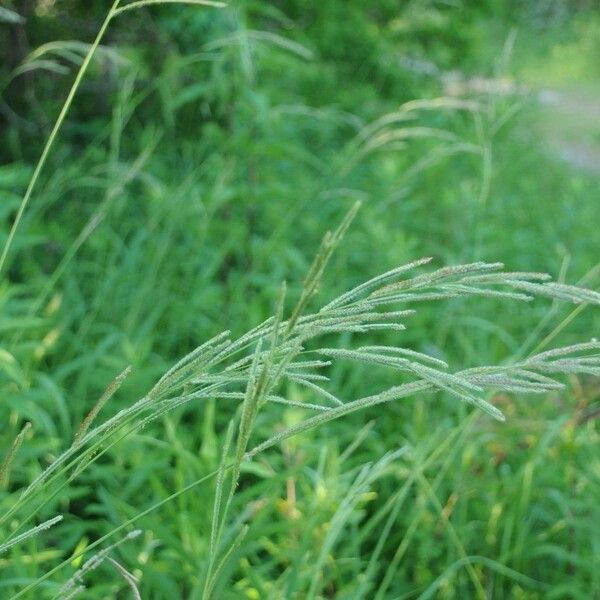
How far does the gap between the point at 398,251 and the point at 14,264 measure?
1.27 metres

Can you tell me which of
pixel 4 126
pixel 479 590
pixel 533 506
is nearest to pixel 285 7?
pixel 4 126

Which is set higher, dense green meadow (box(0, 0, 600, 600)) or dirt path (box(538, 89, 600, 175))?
dense green meadow (box(0, 0, 600, 600))

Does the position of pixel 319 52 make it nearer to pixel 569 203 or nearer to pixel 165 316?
pixel 569 203

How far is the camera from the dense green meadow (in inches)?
35.7

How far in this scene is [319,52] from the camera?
5000 millimetres

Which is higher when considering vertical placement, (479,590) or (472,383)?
(472,383)

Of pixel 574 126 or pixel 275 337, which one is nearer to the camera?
pixel 275 337

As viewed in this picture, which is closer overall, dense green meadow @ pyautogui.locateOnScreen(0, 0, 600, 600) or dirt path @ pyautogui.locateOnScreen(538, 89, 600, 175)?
dense green meadow @ pyautogui.locateOnScreen(0, 0, 600, 600)

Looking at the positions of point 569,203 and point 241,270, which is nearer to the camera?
point 241,270

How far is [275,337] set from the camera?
30.2 inches

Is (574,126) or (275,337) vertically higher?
(275,337)

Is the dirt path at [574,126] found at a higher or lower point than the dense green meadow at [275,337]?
lower

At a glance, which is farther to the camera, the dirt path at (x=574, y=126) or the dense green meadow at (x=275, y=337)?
the dirt path at (x=574, y=126)

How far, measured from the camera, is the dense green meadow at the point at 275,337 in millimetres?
907
